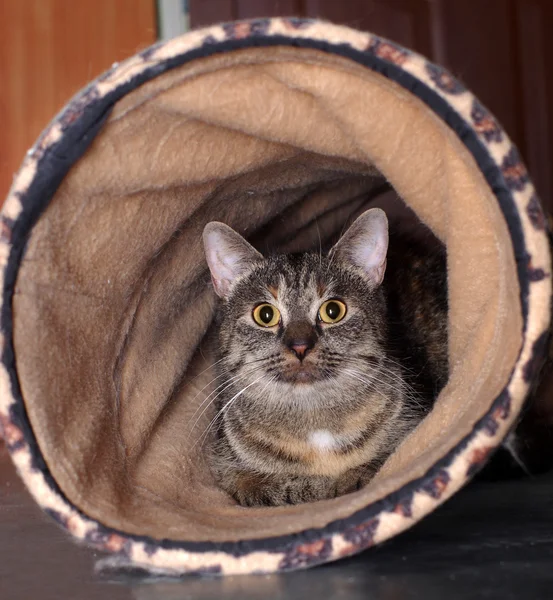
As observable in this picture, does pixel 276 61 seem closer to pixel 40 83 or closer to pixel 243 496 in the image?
pixel 243 496

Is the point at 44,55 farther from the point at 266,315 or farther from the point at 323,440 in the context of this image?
the point at 323,440

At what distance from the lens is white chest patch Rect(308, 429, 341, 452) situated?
1.60m

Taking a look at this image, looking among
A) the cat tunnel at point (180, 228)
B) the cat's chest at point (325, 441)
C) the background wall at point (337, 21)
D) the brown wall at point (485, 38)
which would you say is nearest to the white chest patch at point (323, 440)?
the cat's chest at point (325, 441)

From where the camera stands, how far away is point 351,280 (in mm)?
1762

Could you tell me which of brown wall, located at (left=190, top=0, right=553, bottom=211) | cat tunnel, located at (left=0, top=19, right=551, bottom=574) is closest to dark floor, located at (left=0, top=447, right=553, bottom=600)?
cat tunnel, located at (left=0, top=19, right=551, bottom=574)

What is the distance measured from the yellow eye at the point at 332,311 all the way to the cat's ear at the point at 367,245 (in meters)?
0.13

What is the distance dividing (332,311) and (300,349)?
18 centimetres

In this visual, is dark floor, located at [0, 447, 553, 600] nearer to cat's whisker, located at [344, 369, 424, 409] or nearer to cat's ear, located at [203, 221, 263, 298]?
cat's whisker, located at [344, 369, 424, 409]

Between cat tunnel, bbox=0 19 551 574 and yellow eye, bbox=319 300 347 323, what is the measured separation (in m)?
0.30

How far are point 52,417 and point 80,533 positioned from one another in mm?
189

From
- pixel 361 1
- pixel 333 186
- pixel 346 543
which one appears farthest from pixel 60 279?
pixel 361 1

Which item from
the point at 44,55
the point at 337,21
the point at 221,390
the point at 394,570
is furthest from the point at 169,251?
the point at 337,21

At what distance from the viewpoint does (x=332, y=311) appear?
1.69m

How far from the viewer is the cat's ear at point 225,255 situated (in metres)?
1.69
